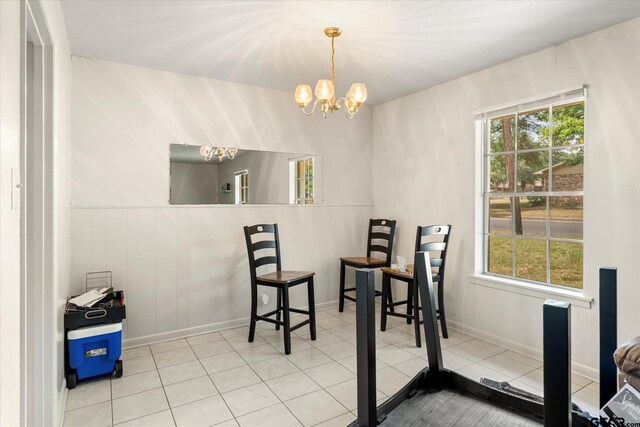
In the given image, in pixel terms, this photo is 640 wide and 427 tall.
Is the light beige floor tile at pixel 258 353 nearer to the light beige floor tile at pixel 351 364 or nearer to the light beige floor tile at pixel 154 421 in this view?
the light beige floor tile at pixel 351 364

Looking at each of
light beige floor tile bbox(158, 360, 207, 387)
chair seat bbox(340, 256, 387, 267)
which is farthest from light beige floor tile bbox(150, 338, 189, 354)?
chair seat bbox(340, 256, 387, 267)

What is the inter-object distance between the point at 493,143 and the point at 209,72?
2.75 metres

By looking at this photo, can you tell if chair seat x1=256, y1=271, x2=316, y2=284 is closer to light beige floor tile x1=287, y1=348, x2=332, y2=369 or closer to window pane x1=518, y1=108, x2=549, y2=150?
light beige floor tile x1=287, y1=348, x2=332, y2=369

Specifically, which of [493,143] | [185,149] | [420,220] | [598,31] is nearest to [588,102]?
[598,31]

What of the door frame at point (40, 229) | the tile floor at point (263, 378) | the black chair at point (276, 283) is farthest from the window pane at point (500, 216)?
the door frame at point (40, 229)

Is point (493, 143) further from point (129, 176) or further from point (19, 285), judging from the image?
point (19, 285)

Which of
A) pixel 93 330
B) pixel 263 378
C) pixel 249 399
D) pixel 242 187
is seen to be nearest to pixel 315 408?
pixel 249 399

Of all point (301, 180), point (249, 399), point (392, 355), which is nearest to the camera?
point (249, 399)

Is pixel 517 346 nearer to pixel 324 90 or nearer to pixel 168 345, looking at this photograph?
pixel 324 90

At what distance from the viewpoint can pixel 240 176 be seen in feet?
12.6

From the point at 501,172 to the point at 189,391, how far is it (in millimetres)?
3173

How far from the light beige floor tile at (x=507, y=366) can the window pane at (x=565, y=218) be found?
1078 mm

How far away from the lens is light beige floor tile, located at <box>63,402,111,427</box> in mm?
2215

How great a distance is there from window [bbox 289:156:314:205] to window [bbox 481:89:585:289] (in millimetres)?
1857
